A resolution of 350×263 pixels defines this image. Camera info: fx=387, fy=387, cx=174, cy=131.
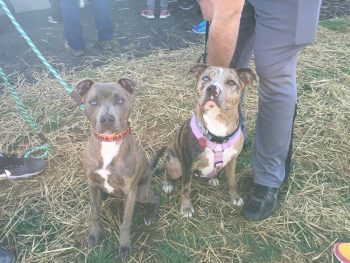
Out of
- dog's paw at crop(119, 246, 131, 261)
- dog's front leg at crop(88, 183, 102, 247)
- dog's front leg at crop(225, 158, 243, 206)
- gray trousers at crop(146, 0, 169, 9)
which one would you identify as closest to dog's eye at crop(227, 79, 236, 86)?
dog's front leg at crop(225, 158, 243, 206)

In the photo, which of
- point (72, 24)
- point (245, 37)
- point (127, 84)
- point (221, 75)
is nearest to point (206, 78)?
point (221, 75)

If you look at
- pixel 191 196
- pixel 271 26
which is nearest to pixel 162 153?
pixel 191 196

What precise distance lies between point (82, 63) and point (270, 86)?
371cm

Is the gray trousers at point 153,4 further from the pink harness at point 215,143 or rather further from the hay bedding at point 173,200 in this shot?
the pink harness at point 215,143

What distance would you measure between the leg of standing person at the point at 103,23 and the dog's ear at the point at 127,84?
366 centimetres

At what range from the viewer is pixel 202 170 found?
10.7 ft

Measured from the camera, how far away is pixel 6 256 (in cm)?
287

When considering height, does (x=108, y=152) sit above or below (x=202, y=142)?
above

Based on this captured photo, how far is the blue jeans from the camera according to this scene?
5777mm

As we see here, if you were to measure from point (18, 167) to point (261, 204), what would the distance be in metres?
2.25

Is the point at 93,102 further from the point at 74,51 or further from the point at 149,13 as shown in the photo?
the point at 149,13

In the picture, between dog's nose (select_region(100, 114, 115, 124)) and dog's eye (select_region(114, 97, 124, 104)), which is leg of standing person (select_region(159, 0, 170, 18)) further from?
dog's nose (select_region(100, 114, 115, 124))

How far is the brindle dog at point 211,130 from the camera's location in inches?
113

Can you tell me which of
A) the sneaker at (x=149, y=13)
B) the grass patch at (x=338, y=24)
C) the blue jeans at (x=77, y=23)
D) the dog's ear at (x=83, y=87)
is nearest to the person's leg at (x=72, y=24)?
the blue jeans at (x=77, y=23)
